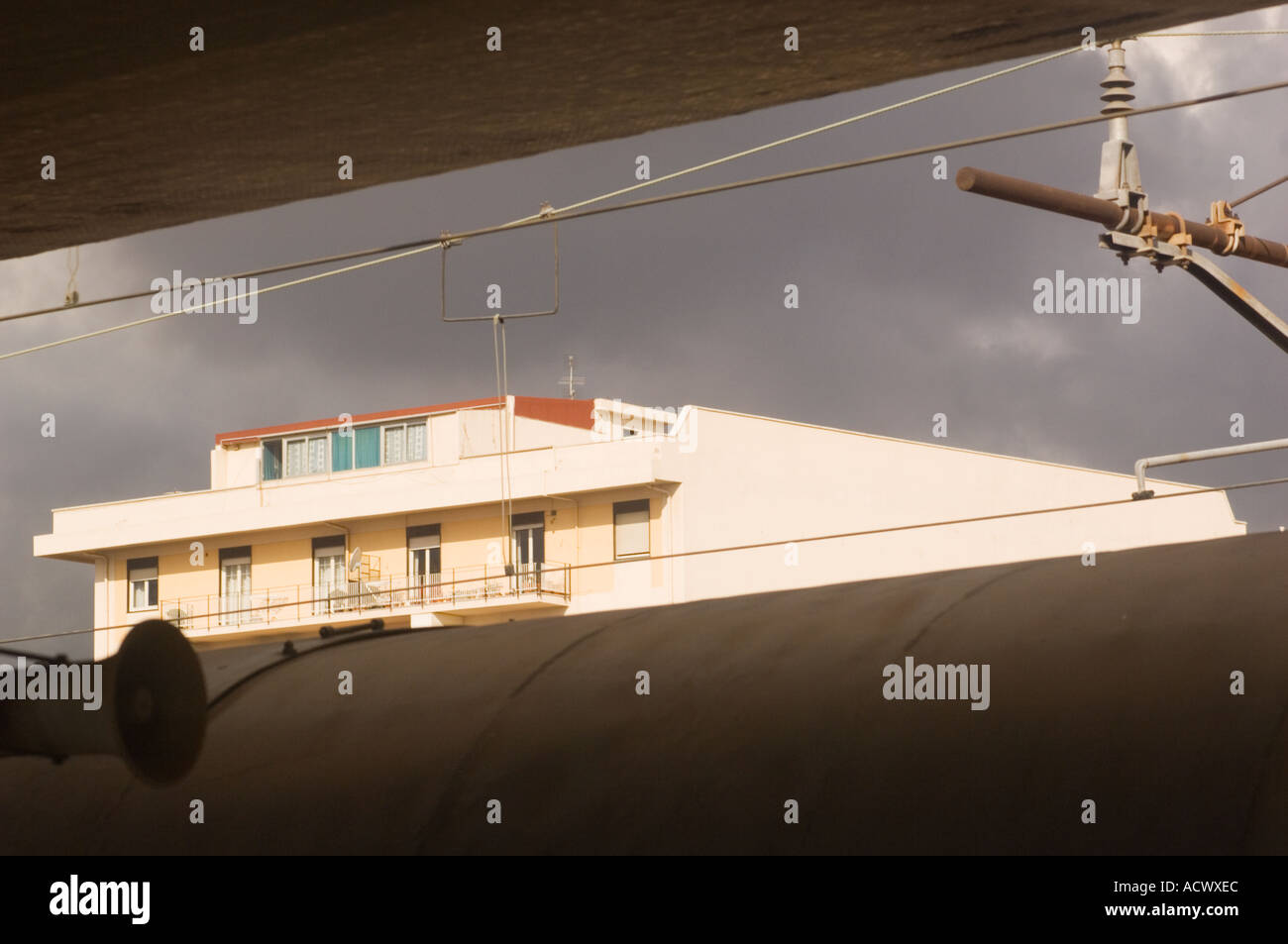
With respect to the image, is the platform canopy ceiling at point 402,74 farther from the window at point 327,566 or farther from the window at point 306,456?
the window at point 306,456

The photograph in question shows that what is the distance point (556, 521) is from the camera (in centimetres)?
3716

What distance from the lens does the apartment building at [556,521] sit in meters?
35.7

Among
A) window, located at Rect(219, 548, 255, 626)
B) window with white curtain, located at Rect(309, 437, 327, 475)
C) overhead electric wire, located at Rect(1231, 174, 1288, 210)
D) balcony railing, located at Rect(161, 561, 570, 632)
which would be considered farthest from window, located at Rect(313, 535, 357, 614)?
overhead electric wire, located at Rect(1231, 174, 1288, 210)

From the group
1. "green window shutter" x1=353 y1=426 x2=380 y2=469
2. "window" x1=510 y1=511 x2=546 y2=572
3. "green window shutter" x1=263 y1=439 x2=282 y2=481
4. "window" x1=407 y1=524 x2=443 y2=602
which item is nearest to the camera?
"window" x1=510 y1=511 x2=546 y2=572

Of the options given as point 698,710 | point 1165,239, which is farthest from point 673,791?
point 1165,239

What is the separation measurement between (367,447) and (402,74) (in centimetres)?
3868

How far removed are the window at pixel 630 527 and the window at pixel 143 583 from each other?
13.5 m

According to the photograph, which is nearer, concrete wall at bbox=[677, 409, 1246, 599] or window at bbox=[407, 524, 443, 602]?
concrete wall at bbox=[677, 409, 1246, 599]

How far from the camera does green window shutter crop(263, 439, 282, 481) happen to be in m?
45.3

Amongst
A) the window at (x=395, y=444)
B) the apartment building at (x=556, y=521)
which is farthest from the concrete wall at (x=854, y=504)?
the window at (x=395, y=444)

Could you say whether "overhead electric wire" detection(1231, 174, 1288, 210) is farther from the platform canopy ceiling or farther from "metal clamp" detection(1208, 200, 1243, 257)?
the platform canopy ceiling

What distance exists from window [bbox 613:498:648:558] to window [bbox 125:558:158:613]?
13544 mm

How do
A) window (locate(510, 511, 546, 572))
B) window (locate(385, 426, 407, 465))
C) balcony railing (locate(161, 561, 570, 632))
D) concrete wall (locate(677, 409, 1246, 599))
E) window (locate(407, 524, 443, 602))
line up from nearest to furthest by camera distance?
concrete wall (locate(677, 409, 1246, 599)) → balcony railing (locate(161, 561, 570, 632)) → window (locate(510, 511, 546, 572)) → window (locate(407, 524, 443, 602)) → window (locate(385, 426, 407, 465))

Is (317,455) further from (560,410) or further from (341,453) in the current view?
(560,410)
